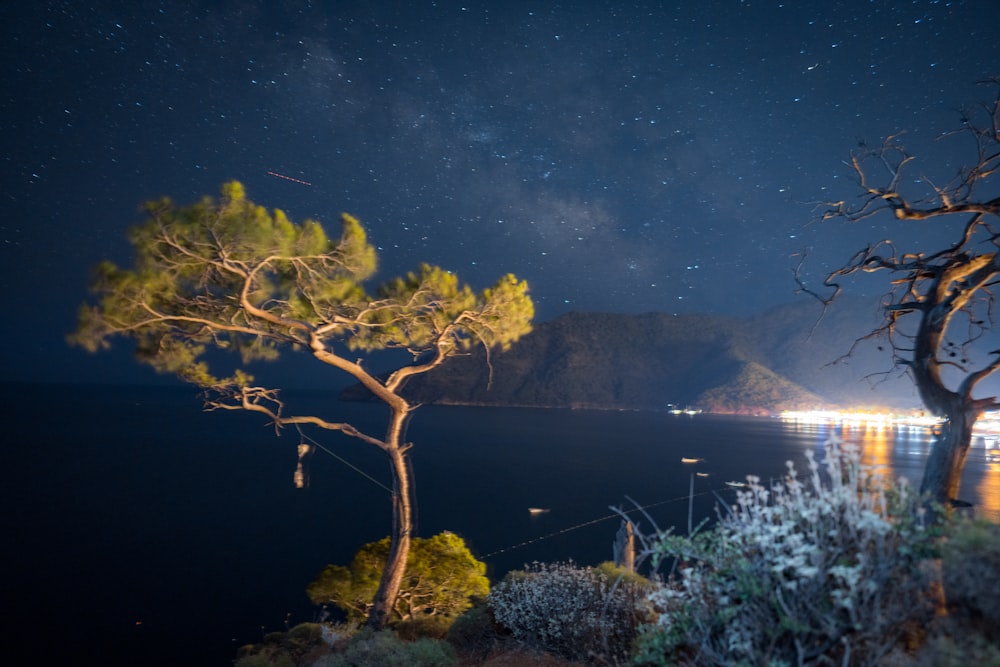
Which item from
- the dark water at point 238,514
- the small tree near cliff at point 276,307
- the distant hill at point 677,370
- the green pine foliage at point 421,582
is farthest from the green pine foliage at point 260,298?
the distant hill at point 677,370

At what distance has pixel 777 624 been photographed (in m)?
3.00

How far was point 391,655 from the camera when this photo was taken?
6.14 metres

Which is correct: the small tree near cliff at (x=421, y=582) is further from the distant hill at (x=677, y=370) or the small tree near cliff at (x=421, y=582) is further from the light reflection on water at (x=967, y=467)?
the distant hill at (x=677, y=370)

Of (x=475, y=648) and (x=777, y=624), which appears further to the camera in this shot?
(x=475, y=648)

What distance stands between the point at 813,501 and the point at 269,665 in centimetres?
832

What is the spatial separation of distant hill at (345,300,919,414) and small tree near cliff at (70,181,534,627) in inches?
6036

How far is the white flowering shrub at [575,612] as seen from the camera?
225 inches

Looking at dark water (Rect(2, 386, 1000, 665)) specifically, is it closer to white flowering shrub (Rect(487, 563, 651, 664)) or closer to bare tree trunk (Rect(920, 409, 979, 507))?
white flowering shrub (Rect(487, 563, 651, 664))

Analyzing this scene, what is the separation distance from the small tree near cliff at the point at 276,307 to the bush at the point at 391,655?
2.37m

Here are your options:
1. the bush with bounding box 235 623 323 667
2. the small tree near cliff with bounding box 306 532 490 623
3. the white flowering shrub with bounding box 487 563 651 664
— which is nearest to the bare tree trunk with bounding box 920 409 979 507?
the white flowering shrub with bounding box 487 563 651 664

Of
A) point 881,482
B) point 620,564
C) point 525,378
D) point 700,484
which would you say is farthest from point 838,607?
point 525,378

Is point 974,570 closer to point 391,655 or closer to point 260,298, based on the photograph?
point 391,655

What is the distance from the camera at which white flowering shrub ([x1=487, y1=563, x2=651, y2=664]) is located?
5.72 meters

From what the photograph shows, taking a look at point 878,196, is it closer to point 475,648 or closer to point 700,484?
point 475,648
